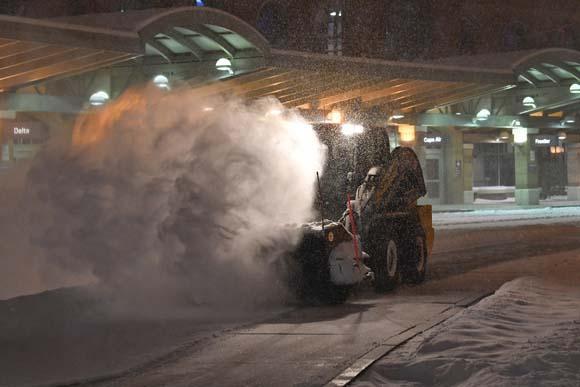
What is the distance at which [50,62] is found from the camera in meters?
26.3

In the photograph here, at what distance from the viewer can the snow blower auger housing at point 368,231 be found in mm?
13094

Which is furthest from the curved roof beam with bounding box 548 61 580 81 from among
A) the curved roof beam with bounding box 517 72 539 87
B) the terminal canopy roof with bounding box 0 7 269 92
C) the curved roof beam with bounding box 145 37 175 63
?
the curved roof beam with bounding box 145 37 175 63

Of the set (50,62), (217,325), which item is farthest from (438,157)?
(217,325)

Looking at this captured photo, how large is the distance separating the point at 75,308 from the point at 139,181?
181cm

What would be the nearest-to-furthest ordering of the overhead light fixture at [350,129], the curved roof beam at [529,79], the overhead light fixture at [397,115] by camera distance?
the overhead light fixture at [350,129], the overhead light fixture at [397,115], the curved roof beam at [529,79]

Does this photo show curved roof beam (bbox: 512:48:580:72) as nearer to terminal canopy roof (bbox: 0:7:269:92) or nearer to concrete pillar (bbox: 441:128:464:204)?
concrete pillar (bbox: 441:128:464:204)

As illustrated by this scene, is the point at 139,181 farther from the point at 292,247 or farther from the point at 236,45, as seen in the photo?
the point at 236,45

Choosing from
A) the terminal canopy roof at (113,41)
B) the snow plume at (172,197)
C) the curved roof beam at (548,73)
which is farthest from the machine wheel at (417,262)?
the curved roof beam at (548,73)

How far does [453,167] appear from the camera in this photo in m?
53.4

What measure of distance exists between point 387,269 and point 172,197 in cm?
399

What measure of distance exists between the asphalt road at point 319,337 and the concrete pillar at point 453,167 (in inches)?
1355

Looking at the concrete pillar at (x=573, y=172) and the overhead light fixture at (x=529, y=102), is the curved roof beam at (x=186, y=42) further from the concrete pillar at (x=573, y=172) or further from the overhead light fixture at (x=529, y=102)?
the concrete pillar at (x=573, y=172)

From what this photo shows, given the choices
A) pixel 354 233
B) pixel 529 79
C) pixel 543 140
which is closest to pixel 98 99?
pixel 354 233

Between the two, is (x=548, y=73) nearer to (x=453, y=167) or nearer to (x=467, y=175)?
(x=453, y=167)
